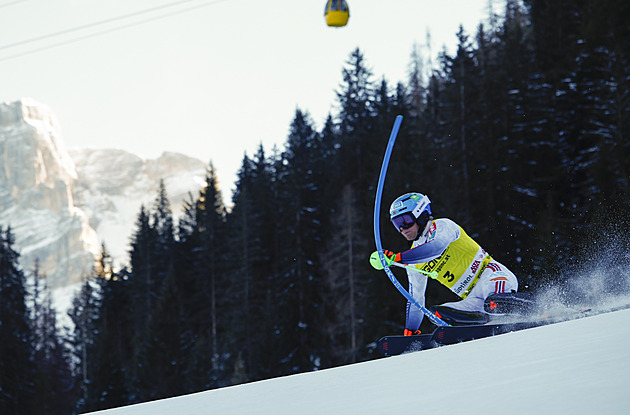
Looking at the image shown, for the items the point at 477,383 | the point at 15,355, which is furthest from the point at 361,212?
the point at 477,383

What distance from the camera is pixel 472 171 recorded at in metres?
41.7

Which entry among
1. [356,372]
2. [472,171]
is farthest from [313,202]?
[356,372]

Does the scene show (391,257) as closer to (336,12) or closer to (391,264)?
(391,264)

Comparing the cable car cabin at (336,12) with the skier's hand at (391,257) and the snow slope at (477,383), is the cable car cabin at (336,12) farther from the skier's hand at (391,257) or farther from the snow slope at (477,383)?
the snow slope at (477,383)

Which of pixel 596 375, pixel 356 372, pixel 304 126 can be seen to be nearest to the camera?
pixel 596 375

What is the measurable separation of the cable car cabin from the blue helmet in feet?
8.77

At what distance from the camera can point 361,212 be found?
4728cm

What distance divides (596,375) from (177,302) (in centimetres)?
4898

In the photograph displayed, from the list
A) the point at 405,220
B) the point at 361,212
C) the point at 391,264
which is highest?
the point at 361,212

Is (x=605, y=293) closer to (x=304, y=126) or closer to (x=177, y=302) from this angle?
(x=177, y=302)

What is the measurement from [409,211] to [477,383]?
4.44 metres

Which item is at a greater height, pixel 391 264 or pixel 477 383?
pixel 391 264

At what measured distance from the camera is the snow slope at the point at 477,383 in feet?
9.82

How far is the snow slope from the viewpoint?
299 cm
